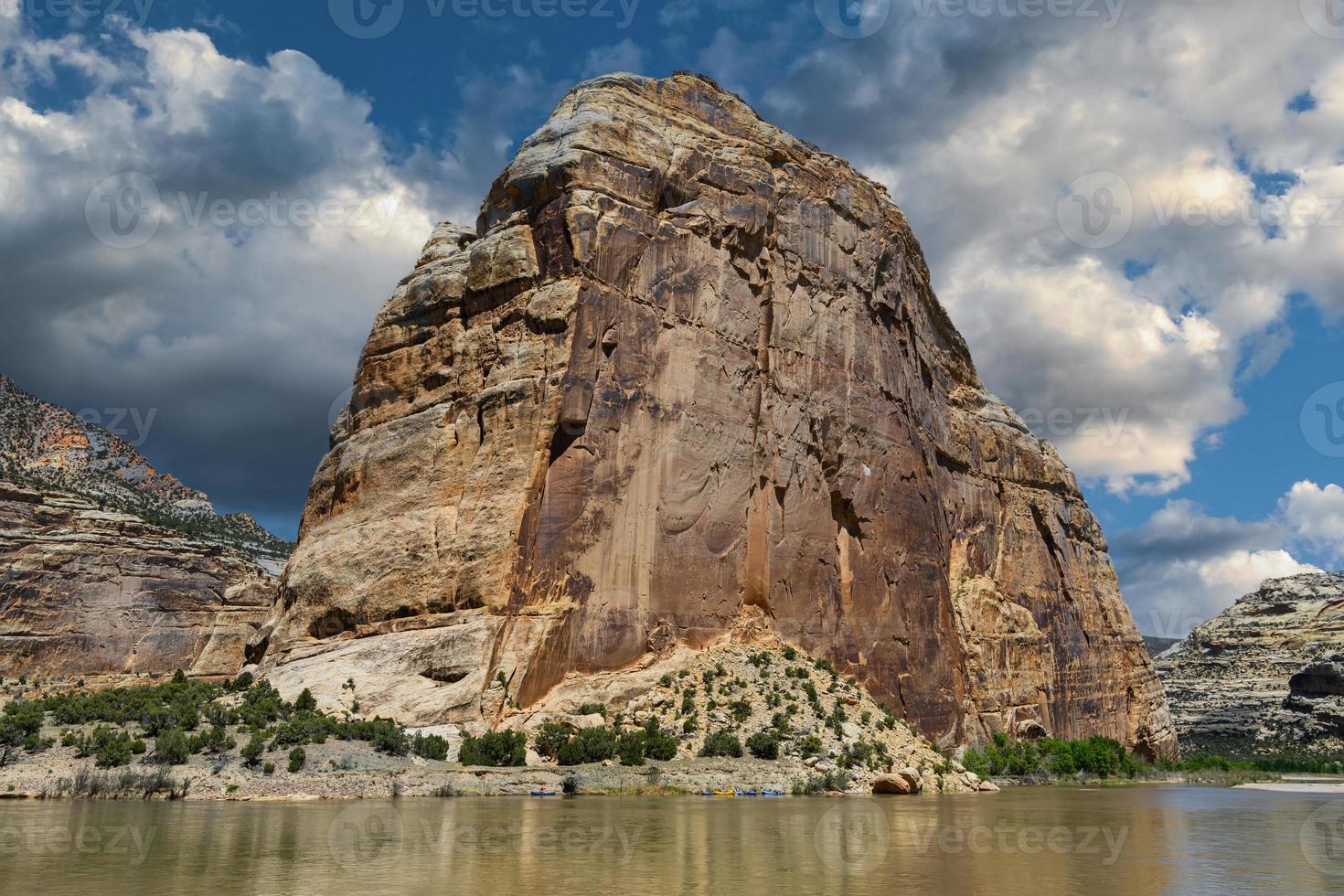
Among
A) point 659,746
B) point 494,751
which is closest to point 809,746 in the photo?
point 659,746

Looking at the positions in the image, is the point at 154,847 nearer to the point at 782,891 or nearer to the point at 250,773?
the point at 782,891

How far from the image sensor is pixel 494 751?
132 feet

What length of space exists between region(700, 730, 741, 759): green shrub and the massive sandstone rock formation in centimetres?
614

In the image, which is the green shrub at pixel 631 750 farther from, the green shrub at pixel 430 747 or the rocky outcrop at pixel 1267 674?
the rocky outcrop at pixel 1267 674

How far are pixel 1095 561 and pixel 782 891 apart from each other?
95442 millimetres

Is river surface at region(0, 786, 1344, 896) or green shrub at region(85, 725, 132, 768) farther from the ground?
green shrub at region(85, 725, 132, 768)

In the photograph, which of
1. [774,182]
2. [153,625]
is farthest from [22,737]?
[153,625]

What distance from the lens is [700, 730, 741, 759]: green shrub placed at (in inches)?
1746

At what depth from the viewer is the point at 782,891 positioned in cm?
1702

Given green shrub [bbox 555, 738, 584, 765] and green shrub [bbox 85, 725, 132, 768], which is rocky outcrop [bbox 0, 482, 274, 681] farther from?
green shrub [bbox 555, 738, 584, 765]

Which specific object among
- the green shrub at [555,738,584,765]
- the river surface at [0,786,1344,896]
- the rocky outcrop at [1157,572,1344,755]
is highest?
the rocky outcrop at [1157,572,1344,755]

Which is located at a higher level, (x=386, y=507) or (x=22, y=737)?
(x=386, y=507)

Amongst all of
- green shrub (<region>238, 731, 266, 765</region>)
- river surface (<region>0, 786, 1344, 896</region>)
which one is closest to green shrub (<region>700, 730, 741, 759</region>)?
river surface (<region>0, 786, 1344, 896</region>)

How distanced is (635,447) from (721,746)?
15353 millimetres
